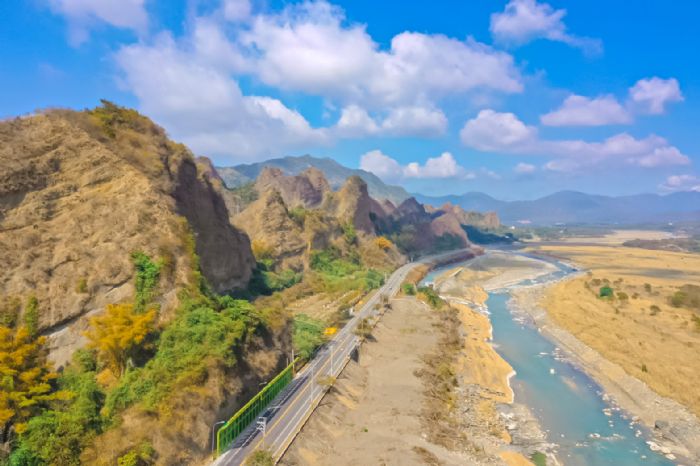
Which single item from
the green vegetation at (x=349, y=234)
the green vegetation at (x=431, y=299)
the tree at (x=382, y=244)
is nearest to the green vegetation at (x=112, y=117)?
the green vegetation at (x=431, y=299)

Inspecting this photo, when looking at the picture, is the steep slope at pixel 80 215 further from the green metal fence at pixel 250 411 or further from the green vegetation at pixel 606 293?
the green vegetation at pixel 606 293

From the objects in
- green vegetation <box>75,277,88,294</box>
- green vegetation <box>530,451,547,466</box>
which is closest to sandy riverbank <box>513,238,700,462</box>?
green vegetation <box>530,451,547,466</box>

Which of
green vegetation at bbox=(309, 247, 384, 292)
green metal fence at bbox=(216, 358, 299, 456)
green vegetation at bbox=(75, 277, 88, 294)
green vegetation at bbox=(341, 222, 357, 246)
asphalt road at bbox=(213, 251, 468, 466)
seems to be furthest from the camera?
green vegetation at bbox=(341, 222, 357, 246)

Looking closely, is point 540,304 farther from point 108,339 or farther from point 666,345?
point 108,339

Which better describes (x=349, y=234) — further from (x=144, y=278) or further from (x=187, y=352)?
→ (x=187, y=352)

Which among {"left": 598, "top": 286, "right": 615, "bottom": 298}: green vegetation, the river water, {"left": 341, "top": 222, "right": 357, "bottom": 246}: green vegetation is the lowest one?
the river water

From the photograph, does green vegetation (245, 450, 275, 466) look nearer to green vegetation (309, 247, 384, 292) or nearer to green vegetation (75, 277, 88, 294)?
green vegetation (75, 277, 88, 294)
